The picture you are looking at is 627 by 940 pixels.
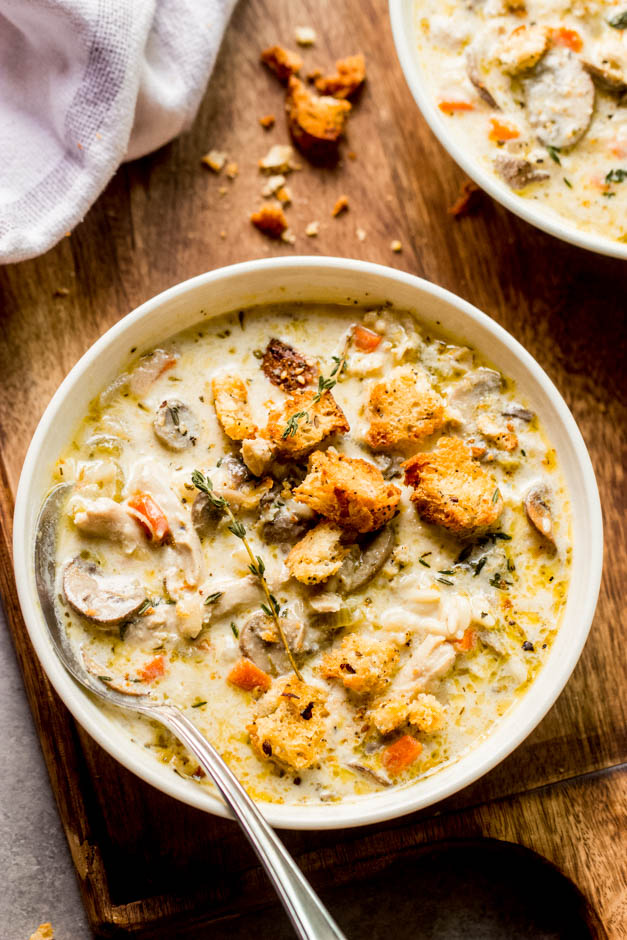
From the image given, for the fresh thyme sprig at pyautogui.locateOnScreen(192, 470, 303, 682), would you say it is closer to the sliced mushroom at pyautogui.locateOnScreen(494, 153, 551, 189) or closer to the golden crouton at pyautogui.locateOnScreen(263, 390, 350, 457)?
the golden crouton at pyautogui.locateOnScreen(263, 390, 350, 457)

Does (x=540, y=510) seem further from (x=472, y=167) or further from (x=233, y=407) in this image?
(x=472, y=167)

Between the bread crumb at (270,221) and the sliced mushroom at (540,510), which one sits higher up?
the bread crumb at (270,221)

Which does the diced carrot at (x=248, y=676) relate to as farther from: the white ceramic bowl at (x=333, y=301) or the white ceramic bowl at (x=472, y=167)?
the white ceramic bowl at (x=472, y=167)

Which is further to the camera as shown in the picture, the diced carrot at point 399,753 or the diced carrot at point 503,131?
the diced carrot at point 503,131

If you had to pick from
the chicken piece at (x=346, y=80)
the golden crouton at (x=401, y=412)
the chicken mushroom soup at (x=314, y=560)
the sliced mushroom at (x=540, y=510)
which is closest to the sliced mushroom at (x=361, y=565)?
the chicken mushroom soup at (x=314, y=560)

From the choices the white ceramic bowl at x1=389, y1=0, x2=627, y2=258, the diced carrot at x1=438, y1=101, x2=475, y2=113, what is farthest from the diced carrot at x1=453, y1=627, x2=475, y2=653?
the diced carrot at x1=438, y1=101, x2=475, y2=113
